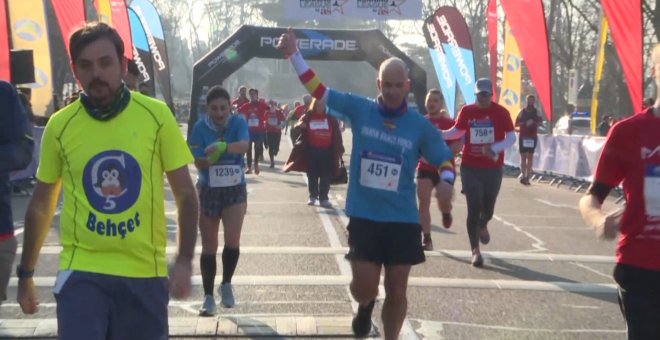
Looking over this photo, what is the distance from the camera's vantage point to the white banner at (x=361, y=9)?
34.7 meters

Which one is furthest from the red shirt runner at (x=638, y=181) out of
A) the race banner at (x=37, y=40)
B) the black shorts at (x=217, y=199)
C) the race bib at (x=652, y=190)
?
the race banner at (x=37, y=40)

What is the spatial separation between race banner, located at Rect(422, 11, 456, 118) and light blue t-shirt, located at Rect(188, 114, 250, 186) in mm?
21124

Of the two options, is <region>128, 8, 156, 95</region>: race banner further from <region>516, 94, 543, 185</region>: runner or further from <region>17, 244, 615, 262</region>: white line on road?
<region>17, 244, 615, 262</region>: white line on road

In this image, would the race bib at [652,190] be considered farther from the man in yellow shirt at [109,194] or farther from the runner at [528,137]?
the runner at [528,137]

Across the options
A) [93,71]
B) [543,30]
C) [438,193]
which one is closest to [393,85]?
[438,193]

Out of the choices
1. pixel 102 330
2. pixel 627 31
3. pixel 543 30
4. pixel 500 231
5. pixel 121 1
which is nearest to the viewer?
pixel 102 330

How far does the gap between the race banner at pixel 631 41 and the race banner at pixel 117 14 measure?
1162 cm

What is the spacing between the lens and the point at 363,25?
319 ft

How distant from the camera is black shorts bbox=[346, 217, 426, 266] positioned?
6.20m

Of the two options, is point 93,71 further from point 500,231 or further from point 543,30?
point 543,30

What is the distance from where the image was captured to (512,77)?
89.6 ft

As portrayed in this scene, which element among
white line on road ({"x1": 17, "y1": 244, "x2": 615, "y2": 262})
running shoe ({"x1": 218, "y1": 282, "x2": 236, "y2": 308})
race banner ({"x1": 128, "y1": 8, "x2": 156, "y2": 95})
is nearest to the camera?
running shoe ({"x1": 218, "y1": 282, "x2": 236, "y2": 308})

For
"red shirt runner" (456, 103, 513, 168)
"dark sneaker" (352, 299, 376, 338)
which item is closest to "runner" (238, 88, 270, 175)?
"red shirt runner" (456, 103, 513, 168)

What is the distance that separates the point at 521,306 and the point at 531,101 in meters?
15.8
